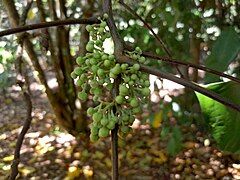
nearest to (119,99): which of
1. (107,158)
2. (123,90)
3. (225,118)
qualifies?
(123,90)

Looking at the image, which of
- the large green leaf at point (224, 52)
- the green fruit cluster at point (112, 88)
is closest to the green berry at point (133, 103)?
the green fruit cluster at point (112, 88)

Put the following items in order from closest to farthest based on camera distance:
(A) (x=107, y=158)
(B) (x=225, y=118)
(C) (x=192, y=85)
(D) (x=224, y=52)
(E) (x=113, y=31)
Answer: (C) (x=192, y=85)
(E) (x=113, y=31)
(B) (x=225, y=118)
(D) (x=224, y=52)
(A) (x=107, y=158)

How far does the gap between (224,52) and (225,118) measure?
0.77 feet

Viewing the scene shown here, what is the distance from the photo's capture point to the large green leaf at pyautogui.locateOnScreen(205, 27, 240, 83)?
101 cm

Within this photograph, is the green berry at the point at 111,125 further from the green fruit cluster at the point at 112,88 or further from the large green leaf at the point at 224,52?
the large green leaf at the point at 224,52

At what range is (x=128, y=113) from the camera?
530mm

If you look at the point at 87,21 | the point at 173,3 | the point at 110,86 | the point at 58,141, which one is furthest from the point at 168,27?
the point at 110,86

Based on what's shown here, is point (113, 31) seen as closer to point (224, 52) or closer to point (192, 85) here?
point (192, 85)

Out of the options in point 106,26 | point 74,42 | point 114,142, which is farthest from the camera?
point 74,42

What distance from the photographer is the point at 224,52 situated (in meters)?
1.02

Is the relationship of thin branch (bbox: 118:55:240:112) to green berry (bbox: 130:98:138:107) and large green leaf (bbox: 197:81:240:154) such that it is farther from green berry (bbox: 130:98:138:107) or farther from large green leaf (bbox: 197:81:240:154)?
large green leaf (bbox: 197:81:240:154)

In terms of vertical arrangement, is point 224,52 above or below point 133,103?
above

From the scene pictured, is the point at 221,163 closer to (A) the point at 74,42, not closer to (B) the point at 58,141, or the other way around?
(B) the point at 58,141

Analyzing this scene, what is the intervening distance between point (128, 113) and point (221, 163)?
1.80 m
